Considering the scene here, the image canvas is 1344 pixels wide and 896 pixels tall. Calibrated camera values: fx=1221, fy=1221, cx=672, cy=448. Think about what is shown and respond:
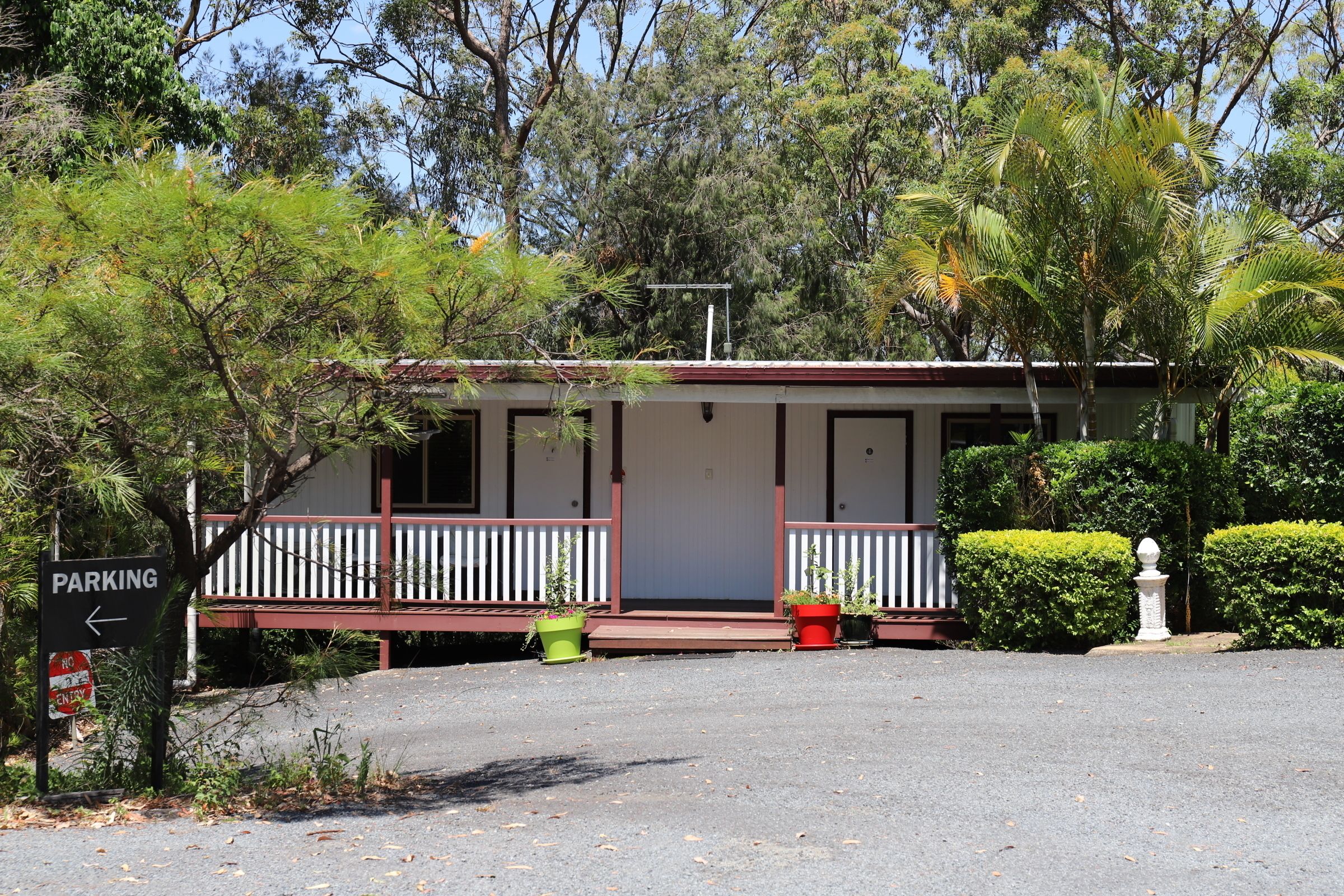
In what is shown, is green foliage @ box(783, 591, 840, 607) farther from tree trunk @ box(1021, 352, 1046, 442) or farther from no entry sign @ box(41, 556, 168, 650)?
no entry sign @ box(41, 556, 168, 650)

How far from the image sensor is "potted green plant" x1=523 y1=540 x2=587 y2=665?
11.6 meters

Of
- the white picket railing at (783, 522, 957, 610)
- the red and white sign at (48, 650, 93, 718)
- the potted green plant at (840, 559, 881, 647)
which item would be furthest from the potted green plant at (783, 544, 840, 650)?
the red and white sign at (48, 650, 93, 718)

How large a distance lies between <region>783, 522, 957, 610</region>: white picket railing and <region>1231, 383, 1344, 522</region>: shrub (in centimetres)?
283

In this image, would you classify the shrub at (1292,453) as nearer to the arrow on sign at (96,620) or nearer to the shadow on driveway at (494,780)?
the shadow on driveway at (494,780)

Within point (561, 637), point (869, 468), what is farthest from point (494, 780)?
point (869, 468)

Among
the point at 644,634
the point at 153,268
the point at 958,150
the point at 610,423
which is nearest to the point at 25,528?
the point at 153,268

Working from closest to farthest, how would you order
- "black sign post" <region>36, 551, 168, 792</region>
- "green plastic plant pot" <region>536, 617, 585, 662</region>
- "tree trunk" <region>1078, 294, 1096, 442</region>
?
"black sign post" <region>36, 551, 168, 792</region>
"tree trunk" <region>1078, 294, 1096, 442</region>
"green plastic plant pot" <region>536, 617, 585, 662</region>

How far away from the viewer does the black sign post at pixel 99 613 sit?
19.1ft

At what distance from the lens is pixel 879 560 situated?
38.7 feet

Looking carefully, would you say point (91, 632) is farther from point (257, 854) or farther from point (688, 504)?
point (688, 504)

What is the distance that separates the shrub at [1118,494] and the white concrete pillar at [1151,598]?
11.8 inches

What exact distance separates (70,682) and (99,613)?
1.71 ft

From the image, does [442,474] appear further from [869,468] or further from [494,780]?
[494,780]

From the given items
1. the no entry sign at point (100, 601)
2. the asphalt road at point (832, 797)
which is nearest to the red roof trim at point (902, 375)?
the asphalt road at point (832, 797)
